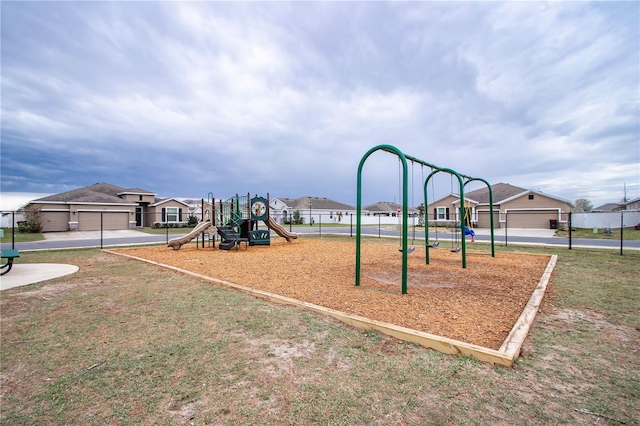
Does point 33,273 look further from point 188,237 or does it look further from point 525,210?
point 525,210

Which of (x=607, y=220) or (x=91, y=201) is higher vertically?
(x=91, y=201)

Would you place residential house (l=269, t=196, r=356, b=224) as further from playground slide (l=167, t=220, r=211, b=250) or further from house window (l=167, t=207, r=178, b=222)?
playground slide (l=167, t=220, r=211, b=250)

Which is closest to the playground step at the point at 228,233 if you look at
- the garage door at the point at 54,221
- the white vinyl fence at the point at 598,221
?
the garage door at the point at 54,221

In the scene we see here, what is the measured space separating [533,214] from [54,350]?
37.0 meters

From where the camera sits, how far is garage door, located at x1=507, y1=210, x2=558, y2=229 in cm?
3006

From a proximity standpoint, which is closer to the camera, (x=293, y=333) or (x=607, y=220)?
(x=293, y=333)

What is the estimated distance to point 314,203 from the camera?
5847 cm

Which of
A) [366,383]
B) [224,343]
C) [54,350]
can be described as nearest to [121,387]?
[224,343]

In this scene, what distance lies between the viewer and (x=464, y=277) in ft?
24.2

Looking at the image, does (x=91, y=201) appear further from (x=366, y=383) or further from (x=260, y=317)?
(x=366, y=383)

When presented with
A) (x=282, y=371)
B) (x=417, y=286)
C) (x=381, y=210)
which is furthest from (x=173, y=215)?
(x=381, y=210)

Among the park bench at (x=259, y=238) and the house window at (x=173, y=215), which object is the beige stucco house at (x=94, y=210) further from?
the park bench at (x=259, y=238)

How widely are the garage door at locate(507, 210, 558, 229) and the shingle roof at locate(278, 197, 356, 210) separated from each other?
106 ft

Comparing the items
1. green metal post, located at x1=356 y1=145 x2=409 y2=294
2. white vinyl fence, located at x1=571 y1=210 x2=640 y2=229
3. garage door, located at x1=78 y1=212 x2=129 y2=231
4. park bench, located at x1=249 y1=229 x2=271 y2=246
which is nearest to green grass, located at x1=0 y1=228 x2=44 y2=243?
garage door, located at x1=78 y1=212 x2=129 y2=231
